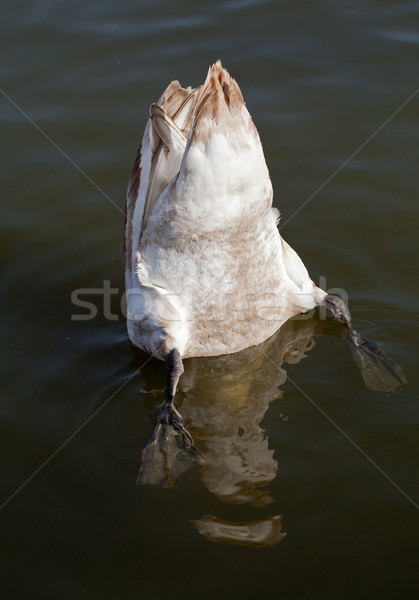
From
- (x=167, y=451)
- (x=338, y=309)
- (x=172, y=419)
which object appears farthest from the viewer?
Result: (x=338, y=309)

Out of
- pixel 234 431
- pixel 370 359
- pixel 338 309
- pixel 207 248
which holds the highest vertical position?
pixel 207 248

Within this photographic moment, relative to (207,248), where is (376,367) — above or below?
below

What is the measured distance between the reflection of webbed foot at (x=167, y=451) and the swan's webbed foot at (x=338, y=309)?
1259 mm

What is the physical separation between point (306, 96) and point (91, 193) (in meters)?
2.37

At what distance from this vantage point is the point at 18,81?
729 cm

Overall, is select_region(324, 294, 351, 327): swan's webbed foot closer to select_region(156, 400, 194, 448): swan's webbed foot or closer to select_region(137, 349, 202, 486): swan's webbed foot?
select_region(137, 349, 202, 486): swan's webbed foot

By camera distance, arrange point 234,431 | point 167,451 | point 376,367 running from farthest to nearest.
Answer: point 376,367 → point 234,431 → point 167,451

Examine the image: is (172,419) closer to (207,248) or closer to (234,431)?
(234,431)

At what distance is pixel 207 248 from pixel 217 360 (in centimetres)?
80

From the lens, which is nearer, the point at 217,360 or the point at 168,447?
the point at 168,447

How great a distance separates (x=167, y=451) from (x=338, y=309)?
4.88ft

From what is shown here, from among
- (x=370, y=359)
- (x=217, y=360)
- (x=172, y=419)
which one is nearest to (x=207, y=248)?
(x=217, y=360)

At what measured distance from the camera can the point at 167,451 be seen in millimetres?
A: 3734

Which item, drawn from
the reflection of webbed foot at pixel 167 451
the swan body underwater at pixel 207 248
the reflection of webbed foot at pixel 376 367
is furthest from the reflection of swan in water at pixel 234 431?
the reflection of webbed foot at pixel 376 367
